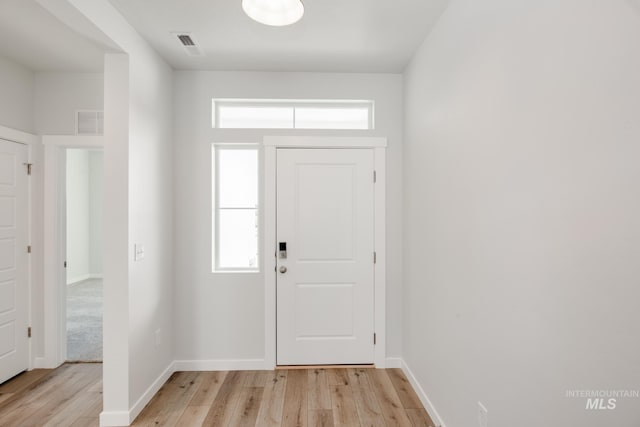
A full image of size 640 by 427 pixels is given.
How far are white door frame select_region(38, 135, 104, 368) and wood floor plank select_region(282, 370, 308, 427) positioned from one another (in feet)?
7.01

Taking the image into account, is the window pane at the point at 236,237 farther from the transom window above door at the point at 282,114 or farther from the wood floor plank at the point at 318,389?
the wood floor plank at the point at 318,389

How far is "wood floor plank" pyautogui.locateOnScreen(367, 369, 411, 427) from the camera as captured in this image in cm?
221

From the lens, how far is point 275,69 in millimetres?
2926

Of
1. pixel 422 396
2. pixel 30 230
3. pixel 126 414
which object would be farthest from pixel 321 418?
pixel 30 230

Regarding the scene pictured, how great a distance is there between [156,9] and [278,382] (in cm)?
283

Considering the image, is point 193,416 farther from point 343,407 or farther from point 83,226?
point 83,226

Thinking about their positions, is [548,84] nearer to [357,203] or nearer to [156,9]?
[357,203]

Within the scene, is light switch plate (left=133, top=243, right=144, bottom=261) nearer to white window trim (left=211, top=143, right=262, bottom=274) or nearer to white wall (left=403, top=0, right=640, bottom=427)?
white window trim (left=211, top=143, right=262, bottom=274)

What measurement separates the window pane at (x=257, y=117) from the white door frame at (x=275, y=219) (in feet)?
0.61

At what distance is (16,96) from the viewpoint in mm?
2777

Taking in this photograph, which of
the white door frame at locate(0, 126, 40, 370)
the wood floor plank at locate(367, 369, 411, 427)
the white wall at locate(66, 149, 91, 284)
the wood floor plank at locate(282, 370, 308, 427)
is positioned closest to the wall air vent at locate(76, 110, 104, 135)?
the white door frame at locate(0, 126, 40, 370)

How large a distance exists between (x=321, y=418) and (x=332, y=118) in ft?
7.94

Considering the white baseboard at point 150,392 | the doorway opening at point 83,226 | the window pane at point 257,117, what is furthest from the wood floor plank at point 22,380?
the window pane at point 257,117

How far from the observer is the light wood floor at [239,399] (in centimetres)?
221
